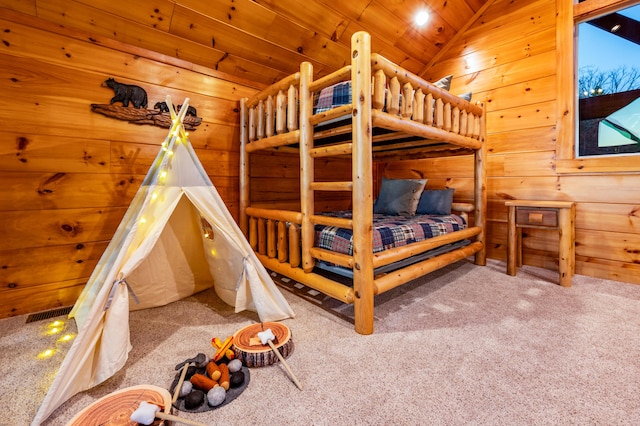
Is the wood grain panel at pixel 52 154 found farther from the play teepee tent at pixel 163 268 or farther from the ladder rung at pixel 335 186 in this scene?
the ladder rung at pixel 335 186

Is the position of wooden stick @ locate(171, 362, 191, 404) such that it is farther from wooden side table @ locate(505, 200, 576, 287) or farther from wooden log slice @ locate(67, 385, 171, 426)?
wooden side table @ locate(505, 200, 576, 287)

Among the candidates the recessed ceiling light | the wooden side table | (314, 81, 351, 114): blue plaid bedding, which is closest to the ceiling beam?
the recessed ceiling light

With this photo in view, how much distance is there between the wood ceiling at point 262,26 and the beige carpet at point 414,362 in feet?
6.23

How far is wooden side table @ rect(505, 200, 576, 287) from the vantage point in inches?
89.0

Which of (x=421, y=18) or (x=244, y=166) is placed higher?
(x=421, y=18)

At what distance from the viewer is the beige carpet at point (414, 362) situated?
3.38ft

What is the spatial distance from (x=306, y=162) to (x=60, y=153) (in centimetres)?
158

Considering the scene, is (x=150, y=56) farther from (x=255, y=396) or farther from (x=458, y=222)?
(x=458, y=222)

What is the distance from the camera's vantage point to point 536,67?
2.79m

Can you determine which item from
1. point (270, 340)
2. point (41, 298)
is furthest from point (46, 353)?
point (270, 340)

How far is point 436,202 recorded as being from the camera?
2998 mm

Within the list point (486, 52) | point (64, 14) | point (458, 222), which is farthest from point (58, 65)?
A: point (486, 52)

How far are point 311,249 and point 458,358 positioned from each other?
1.00m

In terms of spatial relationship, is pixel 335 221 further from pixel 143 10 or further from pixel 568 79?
pixel 568 79
